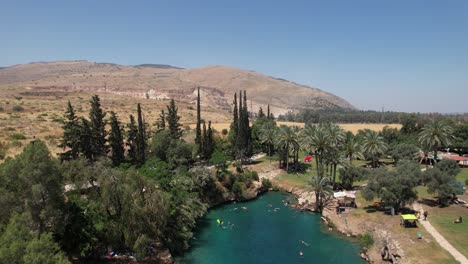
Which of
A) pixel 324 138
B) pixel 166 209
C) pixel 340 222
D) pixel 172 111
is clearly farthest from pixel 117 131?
pixel 340 222

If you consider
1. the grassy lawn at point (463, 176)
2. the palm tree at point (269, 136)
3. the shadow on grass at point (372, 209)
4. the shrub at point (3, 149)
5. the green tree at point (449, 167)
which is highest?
the palm tree at point (269, 136)

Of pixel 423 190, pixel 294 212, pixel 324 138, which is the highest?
pixel 324 138

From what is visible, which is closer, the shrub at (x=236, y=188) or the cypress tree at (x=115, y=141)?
the cypress tree at (x=115, y=141)

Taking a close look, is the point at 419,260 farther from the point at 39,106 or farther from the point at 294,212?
the point at 39,106

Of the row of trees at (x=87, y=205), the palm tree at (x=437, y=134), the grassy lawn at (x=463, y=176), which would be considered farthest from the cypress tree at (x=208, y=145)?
the grassy lawn at (x=463, y=176)

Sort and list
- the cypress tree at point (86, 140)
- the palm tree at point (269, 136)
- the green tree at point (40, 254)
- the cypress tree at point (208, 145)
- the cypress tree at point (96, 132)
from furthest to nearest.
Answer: the palm tree at point (269, 136)
the cypress tree at point (208, 145)
the cypress tree at point (96, 132)
the cypress tree at point (86, 140)
the green tree at point (40, 254)

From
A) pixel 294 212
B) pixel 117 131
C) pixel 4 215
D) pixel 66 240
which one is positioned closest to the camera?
pixel 4 215

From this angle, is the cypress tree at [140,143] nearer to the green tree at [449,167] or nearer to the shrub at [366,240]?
the shrub at [366,240]
